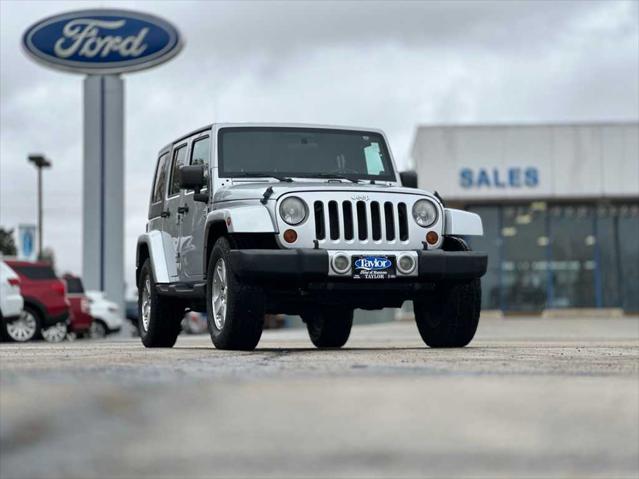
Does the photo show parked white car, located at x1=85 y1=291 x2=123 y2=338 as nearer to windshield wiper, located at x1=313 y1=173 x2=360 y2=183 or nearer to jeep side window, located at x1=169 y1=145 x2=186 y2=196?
→ jeep side window, located at x1=169 y1=145 x2=186 y2=196

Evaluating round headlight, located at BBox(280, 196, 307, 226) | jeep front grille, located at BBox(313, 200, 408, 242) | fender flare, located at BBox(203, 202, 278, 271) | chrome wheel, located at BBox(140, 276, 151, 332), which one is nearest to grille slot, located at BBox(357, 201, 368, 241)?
jeep front grille, located at BBox(313, 200, 408, 242)

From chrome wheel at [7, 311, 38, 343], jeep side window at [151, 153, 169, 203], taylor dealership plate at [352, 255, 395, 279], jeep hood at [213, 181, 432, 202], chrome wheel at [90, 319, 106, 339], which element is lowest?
chrome wheel at [90, 319, 106, 339]

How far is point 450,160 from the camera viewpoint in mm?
35875

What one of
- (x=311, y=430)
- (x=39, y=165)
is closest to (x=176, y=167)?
(x=311, y=430)

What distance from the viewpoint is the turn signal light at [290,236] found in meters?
7.24

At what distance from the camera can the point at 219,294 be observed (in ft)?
24.9

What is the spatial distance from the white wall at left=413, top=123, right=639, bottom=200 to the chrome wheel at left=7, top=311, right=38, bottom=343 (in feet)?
61.1

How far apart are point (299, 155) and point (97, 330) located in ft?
59.6

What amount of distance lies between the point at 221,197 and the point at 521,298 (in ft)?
94.7

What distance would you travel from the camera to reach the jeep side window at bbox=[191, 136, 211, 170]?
863cm

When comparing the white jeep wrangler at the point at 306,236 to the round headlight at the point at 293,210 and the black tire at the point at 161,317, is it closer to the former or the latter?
the round headlight at the point at 293,210

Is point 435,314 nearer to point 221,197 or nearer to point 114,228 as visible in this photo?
point 221,197

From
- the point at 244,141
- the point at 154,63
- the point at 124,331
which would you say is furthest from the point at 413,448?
the point at 154,63

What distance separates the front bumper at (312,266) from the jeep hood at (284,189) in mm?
476
